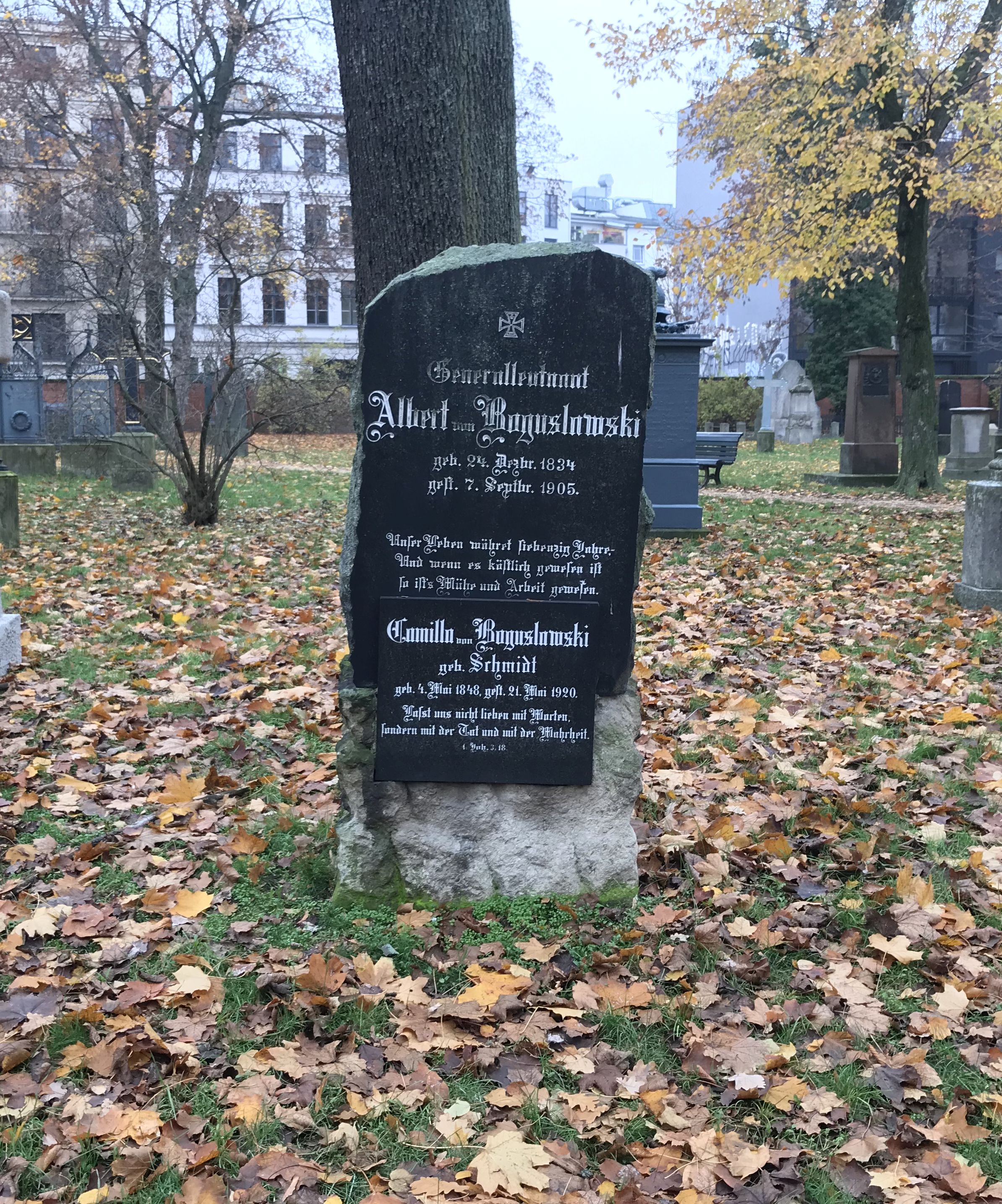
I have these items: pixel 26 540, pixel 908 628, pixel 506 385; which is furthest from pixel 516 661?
pixel 26 540

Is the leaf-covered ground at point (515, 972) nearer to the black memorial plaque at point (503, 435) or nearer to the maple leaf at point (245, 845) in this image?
the maple leaf at point (245, 845)

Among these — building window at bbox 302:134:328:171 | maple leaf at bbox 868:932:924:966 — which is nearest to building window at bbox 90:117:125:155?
building window at bbox 302:134:328:171

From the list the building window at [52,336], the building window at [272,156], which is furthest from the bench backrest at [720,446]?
the building window at [272,156]

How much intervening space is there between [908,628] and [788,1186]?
5.50 m

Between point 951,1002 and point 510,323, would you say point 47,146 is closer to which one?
point 510,323

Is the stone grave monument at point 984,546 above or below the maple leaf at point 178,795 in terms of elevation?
above

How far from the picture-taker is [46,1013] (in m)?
2.98

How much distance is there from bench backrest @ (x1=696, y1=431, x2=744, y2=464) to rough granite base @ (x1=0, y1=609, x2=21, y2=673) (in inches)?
549

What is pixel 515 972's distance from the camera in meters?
3.23

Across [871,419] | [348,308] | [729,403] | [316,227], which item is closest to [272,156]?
[348,308]

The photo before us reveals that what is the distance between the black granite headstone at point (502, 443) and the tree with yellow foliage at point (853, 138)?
13.2 meters

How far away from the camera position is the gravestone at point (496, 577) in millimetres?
3445

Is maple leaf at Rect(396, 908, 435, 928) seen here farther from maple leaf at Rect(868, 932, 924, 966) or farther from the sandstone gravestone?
the sandstone gravestone

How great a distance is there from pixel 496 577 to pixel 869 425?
17191 mm
